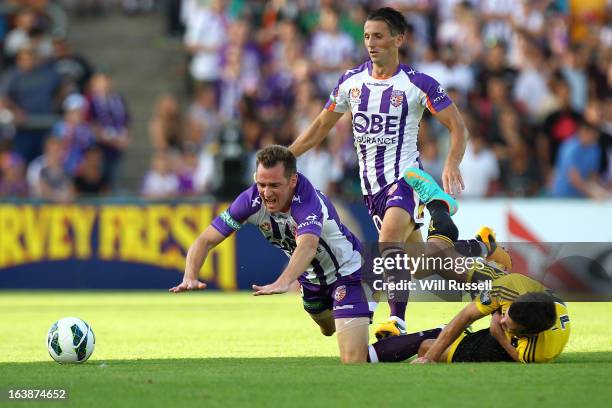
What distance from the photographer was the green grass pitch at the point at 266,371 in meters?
6.82

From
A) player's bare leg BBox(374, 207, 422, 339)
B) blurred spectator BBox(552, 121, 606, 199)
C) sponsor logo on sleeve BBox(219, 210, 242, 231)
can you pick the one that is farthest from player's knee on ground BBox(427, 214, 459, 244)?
blurred spectator BBox(552, 121, 606, 199)

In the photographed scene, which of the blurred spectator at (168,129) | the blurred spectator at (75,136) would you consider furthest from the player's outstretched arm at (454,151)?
the blurred spectator at (75,136)

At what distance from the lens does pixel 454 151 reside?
9.65 metres

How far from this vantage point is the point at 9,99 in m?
19.2

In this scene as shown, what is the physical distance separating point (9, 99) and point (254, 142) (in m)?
4.10

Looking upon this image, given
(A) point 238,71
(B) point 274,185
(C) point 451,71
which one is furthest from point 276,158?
(A) point 238,71

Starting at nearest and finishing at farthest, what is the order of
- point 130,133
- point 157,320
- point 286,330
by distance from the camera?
point 286,330
point 157,320
point 130,133

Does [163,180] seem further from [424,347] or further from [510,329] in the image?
[510,329]

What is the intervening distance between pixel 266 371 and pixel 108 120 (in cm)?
1138

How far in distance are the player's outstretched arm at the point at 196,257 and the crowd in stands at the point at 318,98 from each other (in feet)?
27.6

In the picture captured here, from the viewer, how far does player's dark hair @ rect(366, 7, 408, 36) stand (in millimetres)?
9789

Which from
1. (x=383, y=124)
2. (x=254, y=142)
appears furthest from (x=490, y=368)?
(x=254, y=142)

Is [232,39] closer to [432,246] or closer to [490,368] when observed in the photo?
[432,246]

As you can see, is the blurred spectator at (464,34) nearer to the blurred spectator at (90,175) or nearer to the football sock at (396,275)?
the blurred spectator at (90,175)
